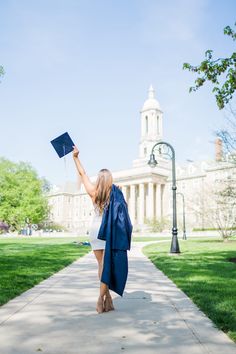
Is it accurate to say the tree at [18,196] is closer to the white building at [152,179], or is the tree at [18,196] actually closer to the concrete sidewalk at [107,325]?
the white building at [152,179]

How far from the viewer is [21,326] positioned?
452cm

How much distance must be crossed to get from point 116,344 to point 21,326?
1.30 metres

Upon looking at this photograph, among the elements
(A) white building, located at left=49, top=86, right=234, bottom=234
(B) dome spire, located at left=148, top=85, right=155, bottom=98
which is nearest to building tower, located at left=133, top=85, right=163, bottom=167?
(A) white building, located at left=49, top=86, right=234, bottom=234

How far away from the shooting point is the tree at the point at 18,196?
64188 mm

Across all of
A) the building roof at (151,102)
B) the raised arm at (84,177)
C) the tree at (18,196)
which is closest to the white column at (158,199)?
the building roof at (151,102)

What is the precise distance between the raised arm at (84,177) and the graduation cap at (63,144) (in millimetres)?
184

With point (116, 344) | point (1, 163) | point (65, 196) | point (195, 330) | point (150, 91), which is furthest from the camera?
point (65, 196)

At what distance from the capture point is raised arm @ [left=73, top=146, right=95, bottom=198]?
5.68 meters

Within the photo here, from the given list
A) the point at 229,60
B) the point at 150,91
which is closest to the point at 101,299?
the point at 229,60

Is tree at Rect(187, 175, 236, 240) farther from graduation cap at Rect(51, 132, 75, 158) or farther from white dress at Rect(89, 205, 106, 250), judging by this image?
white dress at Rect(89, 205, 106, 250)

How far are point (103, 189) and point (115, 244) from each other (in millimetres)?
781

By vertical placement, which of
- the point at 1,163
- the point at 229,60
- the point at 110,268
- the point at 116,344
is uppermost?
the point at 1,163

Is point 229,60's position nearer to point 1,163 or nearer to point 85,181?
point 85,181

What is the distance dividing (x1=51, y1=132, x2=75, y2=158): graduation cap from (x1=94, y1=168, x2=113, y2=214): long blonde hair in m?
0.95
